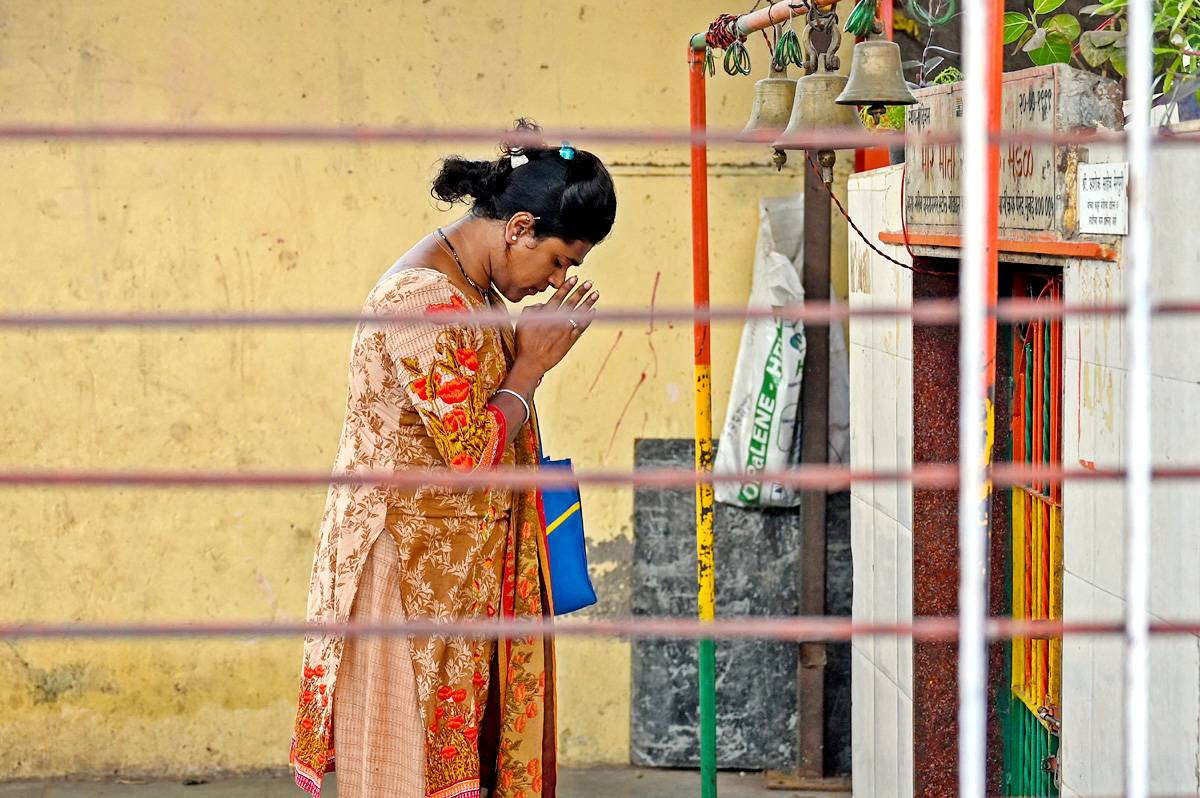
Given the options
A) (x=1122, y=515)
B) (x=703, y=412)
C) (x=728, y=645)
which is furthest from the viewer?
(x=728, y=645)

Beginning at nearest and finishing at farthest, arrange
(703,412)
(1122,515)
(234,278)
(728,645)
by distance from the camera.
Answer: (1122,515) → (703,412) → (234,278) → (728,645)

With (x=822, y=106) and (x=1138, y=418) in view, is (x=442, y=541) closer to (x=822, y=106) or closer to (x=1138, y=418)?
(x=822, y=106)

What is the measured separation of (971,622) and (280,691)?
11.3ft

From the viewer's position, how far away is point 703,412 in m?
2.89

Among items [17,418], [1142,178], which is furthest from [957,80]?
[17,418]

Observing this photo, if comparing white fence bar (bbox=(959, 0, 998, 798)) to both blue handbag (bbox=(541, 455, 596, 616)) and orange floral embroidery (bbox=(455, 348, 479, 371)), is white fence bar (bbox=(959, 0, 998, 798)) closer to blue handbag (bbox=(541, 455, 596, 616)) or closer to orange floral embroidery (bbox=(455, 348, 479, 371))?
orange floral embroidery (bbox=(455, 348, 479, 371))

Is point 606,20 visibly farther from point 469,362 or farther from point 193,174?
point 469,362

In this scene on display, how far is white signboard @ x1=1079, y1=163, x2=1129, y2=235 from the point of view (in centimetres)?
193

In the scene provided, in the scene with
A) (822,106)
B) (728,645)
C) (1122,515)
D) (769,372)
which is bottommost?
(728,645)

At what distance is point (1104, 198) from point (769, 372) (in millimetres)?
1936

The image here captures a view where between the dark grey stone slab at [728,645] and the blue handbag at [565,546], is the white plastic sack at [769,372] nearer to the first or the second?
the dark grey stone slab at [728,645]

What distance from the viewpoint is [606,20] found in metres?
3.96

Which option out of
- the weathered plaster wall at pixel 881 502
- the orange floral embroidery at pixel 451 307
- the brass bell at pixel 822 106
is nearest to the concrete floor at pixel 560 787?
the weathered plaster wall at pixel 881 502

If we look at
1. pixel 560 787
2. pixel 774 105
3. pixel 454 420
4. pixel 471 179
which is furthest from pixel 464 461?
pixel 560 787
